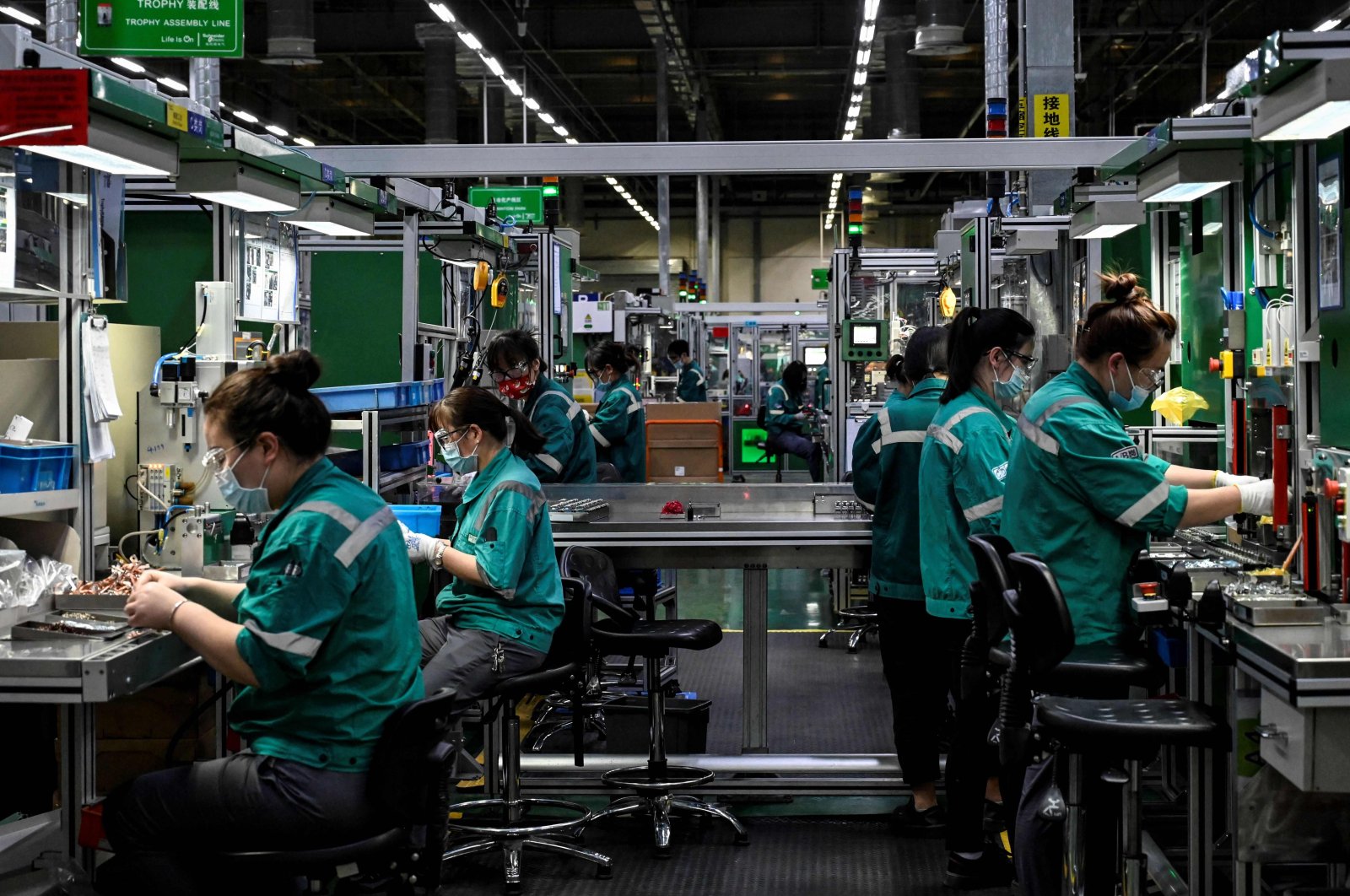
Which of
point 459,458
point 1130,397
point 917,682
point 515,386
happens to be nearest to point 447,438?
point 459,458

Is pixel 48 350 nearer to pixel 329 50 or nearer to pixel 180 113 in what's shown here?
pixel 180 113

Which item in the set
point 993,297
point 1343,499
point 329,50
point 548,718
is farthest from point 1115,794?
point 329,50

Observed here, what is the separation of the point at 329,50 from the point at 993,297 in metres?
10.3

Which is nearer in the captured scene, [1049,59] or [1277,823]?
[1277,823]

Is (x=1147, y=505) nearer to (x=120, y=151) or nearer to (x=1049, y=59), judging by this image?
(x=120, y=151)

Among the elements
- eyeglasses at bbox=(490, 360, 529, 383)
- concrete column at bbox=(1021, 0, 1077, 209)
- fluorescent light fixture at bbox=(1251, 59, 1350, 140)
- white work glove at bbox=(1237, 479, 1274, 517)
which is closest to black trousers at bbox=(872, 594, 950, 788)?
white work glove at bbox=(1237, 479, 1274, 517)

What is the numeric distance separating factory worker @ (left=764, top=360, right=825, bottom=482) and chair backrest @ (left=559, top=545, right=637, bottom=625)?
8652mm

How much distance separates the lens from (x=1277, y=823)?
3.11 meters

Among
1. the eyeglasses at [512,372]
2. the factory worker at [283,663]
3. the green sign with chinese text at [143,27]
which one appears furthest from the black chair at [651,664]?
the green sign with chinese text at [143,27]

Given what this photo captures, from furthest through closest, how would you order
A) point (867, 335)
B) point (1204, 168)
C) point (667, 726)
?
point (867, 335) < point (667, 726) < point (1204, 168)

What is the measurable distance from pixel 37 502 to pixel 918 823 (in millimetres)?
2926

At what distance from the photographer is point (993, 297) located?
6.59m

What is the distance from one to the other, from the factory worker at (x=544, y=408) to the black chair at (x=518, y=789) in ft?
4.45

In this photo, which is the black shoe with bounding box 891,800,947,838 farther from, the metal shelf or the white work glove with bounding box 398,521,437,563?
the metal shelf
